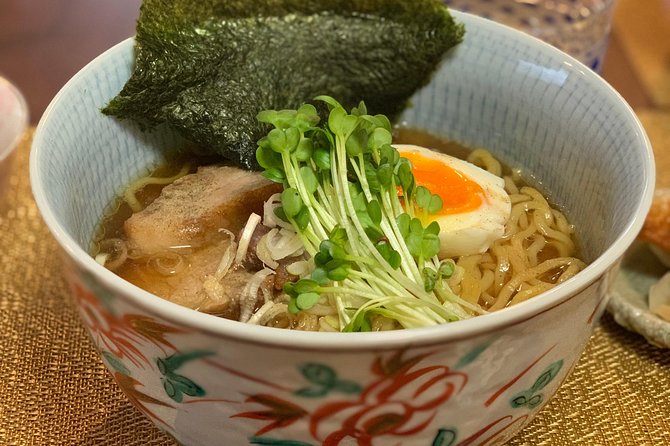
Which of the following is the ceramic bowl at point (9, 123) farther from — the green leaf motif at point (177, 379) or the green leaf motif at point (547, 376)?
the green leaf motif at point (547, 376)

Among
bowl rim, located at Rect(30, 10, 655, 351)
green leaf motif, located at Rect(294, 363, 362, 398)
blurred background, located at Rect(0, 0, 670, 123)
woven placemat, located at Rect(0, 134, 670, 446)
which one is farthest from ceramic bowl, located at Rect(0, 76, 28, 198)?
green leaf motif, located at Rect(294, 363, 362, 398)

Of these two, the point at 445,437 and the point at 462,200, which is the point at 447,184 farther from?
the point at 445,437

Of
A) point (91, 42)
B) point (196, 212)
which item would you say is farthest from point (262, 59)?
point (91, 42)

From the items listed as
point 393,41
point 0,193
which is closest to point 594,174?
point 393,41

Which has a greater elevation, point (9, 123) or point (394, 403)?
point (394, 403)

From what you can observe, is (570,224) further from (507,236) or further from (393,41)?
(393,41)

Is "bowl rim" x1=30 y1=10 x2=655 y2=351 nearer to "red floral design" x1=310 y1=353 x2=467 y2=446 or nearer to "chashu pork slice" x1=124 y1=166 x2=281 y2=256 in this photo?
"red floral design" x1=310 y1=353 x2=467 y2=446

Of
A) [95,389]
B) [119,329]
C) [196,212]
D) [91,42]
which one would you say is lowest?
[95,389]
